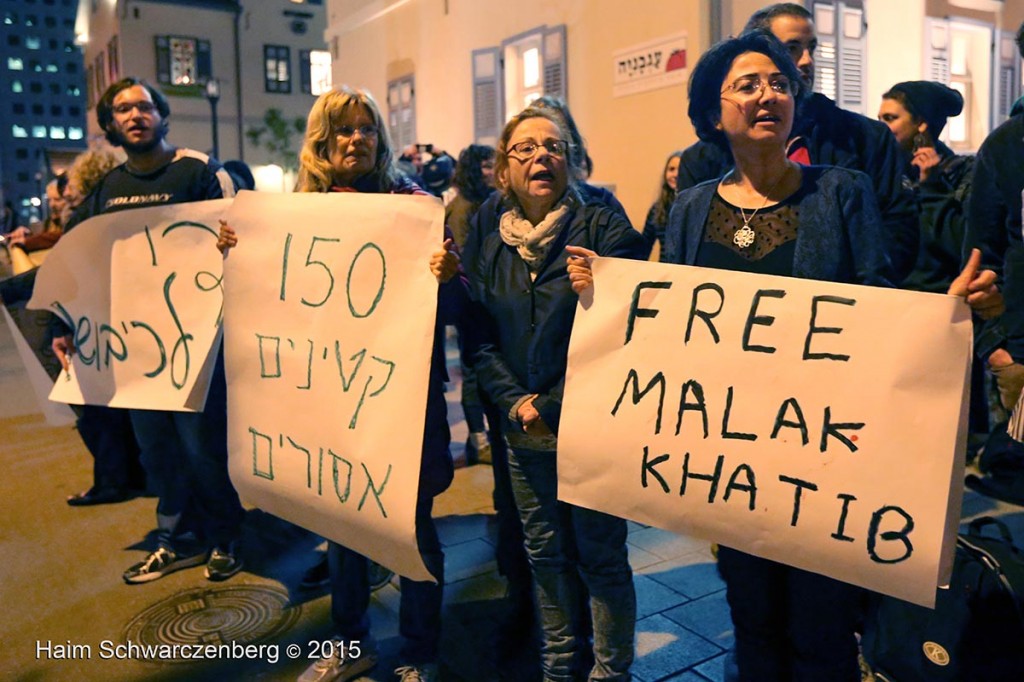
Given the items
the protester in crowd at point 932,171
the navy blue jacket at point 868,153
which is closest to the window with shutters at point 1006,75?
the protester in crowd at point 932,171

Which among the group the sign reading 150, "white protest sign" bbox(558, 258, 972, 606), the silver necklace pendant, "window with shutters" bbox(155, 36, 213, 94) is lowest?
"white protest sign" bbox(558, 258, 972, 606)

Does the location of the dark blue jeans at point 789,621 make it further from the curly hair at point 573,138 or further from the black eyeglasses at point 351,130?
the black eyeglasses at point 351,130

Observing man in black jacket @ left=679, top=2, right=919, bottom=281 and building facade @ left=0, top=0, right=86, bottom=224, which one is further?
building facade @ left=0, top=0, right=86, bottom=224

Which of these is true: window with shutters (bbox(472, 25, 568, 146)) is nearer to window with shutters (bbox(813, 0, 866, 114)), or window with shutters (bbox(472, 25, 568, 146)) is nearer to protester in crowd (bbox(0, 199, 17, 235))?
window with shutters (bbox(813, 0, 866, 114))

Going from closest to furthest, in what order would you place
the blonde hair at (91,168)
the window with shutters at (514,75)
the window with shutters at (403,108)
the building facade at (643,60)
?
the blonde hair at (91,168), the building facade at (643,60), the window with shutters at (514,75), the window with shutters at (403,108)

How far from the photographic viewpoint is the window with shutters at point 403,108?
12.3 metres

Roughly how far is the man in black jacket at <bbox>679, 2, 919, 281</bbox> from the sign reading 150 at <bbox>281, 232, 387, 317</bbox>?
45.1 inches

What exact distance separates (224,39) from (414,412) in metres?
33.0

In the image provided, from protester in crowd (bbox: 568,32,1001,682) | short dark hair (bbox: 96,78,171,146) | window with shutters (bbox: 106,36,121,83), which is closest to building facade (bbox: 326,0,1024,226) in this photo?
short dark hair (bbox: 96,78,171,146)

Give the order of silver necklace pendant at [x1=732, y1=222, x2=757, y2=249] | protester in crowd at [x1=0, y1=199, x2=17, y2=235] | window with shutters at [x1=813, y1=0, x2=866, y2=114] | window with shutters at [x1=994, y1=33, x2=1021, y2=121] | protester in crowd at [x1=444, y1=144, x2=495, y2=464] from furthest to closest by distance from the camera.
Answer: protester in crowd at [x1=0, y1=199, x2=17, y2=235]
window with shutters at [x1=994, y1=33, x2=1021, y2=121]
window with shutters at [x1=813, y1=0, x2=866, y2=114]
protester in crowd at [x1=444, y1=144, x2=495, y2=464]
silver necklace pendant at [x1=732, y1=222, x2=757, y2=249]

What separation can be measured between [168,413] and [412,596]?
1637 millimetres

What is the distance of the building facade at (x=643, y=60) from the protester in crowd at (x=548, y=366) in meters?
5.55

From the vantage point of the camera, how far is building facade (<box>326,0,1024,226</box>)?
7.93 metres

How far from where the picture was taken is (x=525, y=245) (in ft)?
7.68
